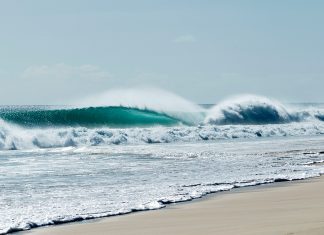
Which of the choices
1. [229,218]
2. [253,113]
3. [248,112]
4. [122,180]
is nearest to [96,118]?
[248,112]

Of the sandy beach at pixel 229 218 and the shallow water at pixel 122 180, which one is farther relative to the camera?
the shallow water at pixel 122 180

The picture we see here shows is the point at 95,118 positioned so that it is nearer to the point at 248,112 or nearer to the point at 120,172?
the point at 248,112

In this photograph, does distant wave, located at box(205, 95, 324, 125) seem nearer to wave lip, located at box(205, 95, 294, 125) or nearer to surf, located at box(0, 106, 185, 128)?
wave lip, located at box(205, 95, 294, 125)

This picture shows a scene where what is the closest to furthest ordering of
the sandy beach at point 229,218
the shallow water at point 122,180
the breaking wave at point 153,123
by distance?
the sandy beach at point 229,218 < the shallow water at point 122,180 < the breaking wave at point 153,123

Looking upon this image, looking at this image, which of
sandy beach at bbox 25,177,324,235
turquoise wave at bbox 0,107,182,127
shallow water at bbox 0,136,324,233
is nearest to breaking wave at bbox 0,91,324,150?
turquoise wave at bbox 0,107,182,127

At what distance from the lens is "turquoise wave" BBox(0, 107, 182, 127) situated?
4119 cm

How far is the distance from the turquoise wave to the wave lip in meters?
2.79

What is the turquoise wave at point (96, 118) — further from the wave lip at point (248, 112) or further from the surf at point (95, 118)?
the wave lip at point (248, 112)

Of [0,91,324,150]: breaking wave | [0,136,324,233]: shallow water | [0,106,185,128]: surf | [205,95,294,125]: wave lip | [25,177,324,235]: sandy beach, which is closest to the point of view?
[25,177,324,235]: sandy beach

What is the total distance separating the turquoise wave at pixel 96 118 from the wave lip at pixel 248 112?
2.79 metres

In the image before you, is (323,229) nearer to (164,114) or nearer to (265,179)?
(265,179)

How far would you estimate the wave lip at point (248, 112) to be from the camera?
4419 centimetres

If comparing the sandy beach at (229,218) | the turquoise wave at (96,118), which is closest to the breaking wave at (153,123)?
the turquoise wave at (96,118)

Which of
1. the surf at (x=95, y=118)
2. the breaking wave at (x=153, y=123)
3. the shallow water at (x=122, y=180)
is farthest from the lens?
the surf at (x=95, y=118)
